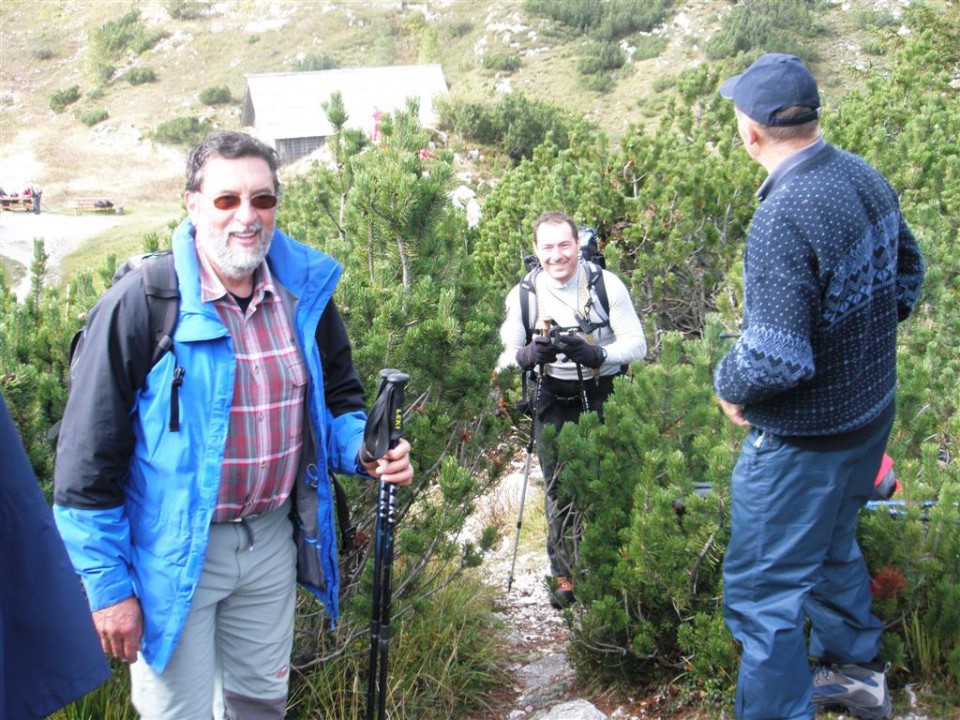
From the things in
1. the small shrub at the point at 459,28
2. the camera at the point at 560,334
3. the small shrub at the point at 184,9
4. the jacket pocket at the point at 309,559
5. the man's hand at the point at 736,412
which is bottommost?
the jacket pocket at the point at 309,559

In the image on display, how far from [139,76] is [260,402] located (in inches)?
2106

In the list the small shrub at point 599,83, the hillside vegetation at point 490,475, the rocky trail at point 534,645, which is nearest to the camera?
Answer: the hillside vegetation at point 490,475

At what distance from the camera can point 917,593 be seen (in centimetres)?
333

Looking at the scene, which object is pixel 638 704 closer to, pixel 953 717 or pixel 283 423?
pixel 953 717

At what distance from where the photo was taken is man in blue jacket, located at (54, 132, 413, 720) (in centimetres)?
219

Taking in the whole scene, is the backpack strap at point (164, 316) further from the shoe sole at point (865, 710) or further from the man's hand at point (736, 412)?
the shoe sole at point (865, 710)

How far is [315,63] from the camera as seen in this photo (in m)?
49.1

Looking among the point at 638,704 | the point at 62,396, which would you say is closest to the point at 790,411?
the point at 638,704

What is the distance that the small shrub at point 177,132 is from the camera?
4134cm

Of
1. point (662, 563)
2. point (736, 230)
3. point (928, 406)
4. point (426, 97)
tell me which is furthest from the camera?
point (426, 97)

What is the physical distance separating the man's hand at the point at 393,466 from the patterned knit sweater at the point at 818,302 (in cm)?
98

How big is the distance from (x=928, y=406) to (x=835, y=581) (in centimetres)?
161

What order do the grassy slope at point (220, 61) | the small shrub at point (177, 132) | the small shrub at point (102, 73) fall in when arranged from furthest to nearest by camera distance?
the small shrub at point (102, 73) < the small shrub at point (177, 132) < the grassy slope at point (220, 61)

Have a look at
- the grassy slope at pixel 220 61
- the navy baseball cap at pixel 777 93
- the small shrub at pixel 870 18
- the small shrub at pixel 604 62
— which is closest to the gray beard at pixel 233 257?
the navy baseball cap at pixel 777 93
